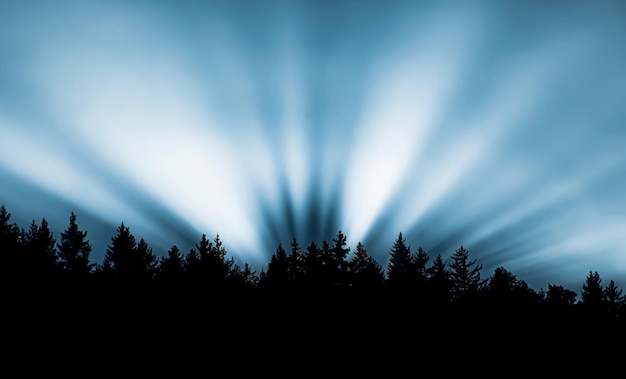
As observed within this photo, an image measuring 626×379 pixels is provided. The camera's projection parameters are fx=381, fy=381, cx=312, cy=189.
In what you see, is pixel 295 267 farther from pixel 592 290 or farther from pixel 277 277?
pixel 592 290

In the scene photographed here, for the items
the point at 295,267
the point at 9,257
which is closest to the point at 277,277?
the point at 295,267

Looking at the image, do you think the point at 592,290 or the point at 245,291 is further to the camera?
the point at 592,290

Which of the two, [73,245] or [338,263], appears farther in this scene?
[73,245]

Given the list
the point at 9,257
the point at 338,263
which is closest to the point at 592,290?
the point at 338,263

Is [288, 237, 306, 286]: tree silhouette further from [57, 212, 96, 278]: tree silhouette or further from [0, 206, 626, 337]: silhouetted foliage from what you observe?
[57, 212, 96, 278]: tree silhouette

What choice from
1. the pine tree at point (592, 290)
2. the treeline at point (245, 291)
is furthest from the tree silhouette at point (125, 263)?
the pine tree at point (592, 290)

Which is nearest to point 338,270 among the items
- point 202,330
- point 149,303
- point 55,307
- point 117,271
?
point 202,330

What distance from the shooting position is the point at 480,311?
33.8 meters

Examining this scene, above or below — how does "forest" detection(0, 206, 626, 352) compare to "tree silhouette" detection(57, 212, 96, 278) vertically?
below

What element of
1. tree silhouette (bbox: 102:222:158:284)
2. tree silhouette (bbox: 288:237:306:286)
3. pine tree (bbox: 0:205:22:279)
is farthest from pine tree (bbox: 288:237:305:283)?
pine tree (bbox: 0:205:22:279)

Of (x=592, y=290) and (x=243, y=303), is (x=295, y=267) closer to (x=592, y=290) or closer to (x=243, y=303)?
(x=243, y=303)

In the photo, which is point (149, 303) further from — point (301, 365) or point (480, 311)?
point (480, 311)

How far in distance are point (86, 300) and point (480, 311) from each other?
106 ft

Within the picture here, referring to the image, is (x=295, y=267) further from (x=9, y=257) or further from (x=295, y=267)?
(x=9, y=257)
